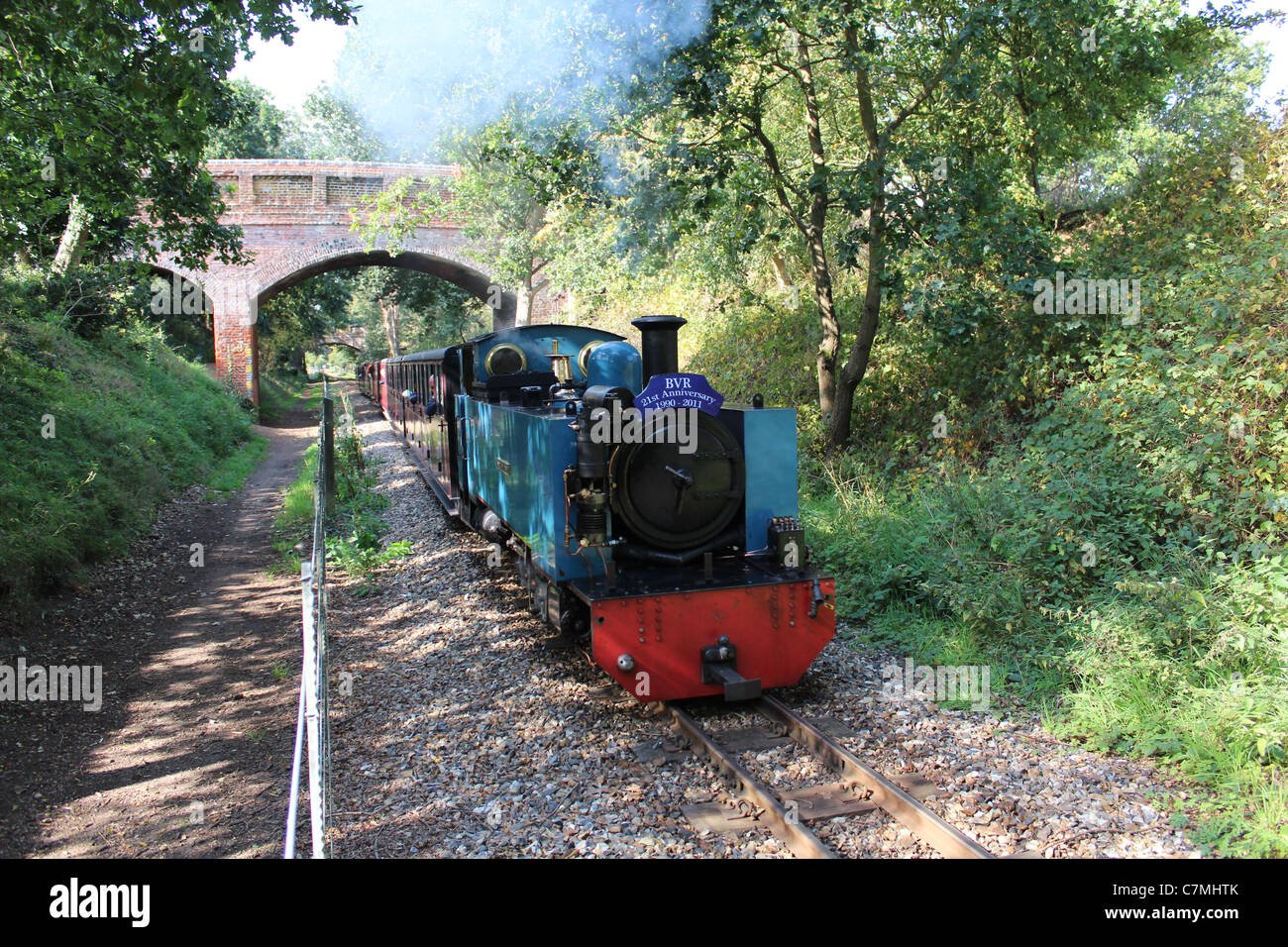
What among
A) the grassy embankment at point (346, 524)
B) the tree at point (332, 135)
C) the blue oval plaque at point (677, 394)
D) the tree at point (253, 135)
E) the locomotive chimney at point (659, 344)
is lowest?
the grassy embankment at point (346, 524)

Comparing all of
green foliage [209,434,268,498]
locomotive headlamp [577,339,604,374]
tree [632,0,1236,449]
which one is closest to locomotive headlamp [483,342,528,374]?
locomotive headlamp [577,339,604,374]

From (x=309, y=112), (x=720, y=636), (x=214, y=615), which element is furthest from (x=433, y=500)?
(x=309, y=112)

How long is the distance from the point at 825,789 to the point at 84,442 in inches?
460

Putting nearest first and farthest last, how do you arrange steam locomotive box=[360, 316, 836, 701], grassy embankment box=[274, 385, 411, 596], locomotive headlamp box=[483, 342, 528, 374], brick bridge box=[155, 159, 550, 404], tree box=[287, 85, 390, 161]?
steam locomotive box=[360, 316, 836, 701], locomotive headlamp box=[483, 342, 528, 374], grassy embankment box=[274, 385, 411, 596], brick bridge box=[155, 159, 550, 404], tree box=[287, 85, 390, 161]

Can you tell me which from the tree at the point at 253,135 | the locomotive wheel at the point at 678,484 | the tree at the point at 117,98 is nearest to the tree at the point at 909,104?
the locomotive wheel at the point at 678,484

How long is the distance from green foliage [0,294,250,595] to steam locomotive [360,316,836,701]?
18.1ft

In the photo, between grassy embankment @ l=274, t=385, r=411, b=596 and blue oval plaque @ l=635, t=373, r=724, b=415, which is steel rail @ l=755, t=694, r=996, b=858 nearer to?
blue oval plaque @ l=635, t=373, r=724, b=415

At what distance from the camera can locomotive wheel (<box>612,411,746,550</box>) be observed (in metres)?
5.91

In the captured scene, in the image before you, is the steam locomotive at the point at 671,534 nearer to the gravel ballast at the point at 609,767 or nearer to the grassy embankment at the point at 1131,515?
the gravel ballast at the point at 609,767

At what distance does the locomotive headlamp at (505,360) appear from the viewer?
9094mm

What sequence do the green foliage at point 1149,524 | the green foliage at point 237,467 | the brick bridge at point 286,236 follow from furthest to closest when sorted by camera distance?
the brick bridge at point 286,236
the green foliage at point 237,467
the green foliage at point 1149,524

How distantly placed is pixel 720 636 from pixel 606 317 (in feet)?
57.9

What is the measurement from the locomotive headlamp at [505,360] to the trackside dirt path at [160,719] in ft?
10.8

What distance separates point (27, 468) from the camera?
32.4ft
